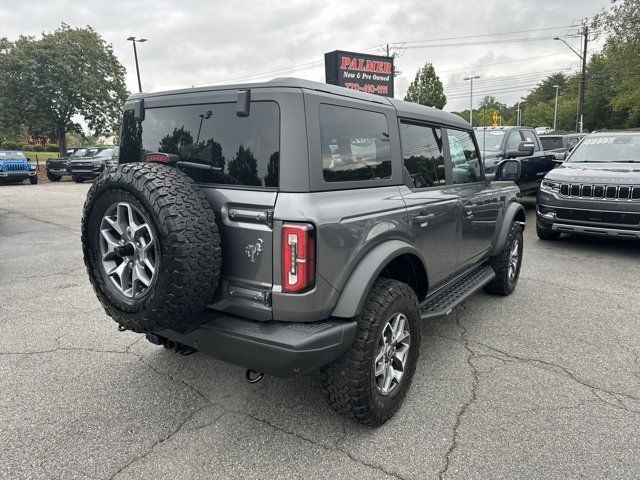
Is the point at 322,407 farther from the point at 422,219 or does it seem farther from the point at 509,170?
the point at 509,170

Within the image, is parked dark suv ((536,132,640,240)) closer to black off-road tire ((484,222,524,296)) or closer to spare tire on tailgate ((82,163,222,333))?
black off-road tire ((484,222,524,296))

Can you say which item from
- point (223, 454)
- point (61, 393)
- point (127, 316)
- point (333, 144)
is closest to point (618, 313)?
point (333, 144)

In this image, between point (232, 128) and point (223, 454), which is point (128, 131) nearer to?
point (232, 128)

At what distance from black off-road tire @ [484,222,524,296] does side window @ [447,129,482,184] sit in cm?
80

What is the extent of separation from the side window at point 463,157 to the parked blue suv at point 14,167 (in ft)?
65.9

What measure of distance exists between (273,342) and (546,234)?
6674mm

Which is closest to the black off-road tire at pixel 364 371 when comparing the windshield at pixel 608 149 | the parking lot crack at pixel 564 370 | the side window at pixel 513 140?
the parking lot crack at pixel 564 370

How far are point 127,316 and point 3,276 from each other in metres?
4.51

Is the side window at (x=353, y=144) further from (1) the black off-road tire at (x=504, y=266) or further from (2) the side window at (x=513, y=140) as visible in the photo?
(2) the side window at (x=513, y=140)

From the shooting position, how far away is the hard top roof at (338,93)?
226cm

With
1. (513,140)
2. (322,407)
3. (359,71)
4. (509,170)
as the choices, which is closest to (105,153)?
(359,71)

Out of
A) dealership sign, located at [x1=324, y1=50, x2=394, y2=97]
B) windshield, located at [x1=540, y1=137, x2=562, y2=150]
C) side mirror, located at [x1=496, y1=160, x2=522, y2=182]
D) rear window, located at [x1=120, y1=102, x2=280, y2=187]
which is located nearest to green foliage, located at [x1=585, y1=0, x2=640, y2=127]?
windshield, located at [x1=540, y1=137, x2=562, y2=150]

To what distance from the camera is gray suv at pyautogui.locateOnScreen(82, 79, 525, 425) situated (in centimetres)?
214

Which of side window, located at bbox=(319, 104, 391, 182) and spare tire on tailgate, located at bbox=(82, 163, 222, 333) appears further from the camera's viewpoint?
side window, located at bbox=(319, 104, 391, 182)
